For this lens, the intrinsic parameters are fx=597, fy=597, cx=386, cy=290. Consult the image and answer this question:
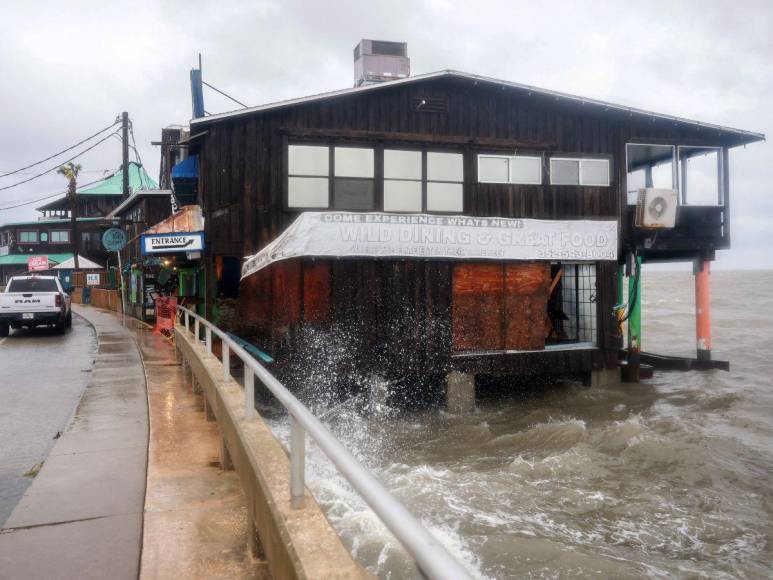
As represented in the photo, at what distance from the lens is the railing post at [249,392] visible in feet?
16.4

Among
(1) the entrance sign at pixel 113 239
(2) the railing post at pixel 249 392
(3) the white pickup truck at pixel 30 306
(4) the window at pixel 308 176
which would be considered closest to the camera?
(2) the railing post at pixel 249 392

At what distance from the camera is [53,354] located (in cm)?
1639

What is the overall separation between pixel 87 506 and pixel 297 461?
291 cm

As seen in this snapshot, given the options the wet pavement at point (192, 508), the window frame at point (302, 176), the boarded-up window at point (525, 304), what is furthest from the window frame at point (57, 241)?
the wet pavement at point (192, 508)

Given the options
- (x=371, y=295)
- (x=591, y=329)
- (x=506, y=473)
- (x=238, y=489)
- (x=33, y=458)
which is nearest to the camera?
(x=238, y=489)

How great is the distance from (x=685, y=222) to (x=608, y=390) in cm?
527

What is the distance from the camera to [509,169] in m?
15.4

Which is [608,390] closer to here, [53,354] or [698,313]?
[698,313]

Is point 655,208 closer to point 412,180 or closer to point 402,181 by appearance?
point 412,180

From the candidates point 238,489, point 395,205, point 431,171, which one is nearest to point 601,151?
point 431,171

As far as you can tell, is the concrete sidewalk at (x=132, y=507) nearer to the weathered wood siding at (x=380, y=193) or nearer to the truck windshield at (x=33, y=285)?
the weathered wood siding at (x=380, y=193)

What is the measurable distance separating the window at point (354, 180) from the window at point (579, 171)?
4.89 meters

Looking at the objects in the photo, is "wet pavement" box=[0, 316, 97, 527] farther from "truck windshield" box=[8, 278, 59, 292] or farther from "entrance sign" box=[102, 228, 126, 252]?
"entrance sign" box=[102, 228, 126, 252]

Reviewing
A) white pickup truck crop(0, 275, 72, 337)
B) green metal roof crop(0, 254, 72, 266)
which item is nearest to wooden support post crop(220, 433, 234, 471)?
white pickup truck crop(0, 275, 72, 337)
